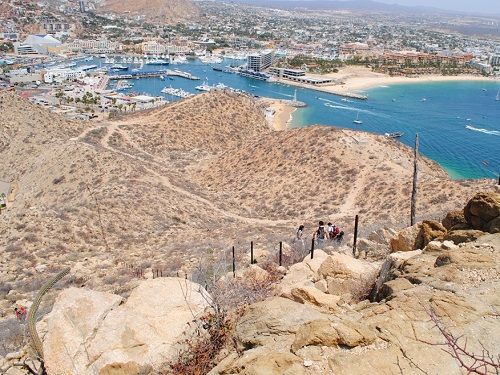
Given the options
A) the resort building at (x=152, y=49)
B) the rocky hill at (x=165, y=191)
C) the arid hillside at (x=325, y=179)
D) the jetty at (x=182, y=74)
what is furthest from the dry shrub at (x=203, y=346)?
the resort building at (x=152, y=49)

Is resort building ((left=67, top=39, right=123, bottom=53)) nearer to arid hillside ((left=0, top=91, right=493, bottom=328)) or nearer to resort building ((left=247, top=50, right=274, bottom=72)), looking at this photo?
resort building ((left=247, top=50, right=274, bottom=72))

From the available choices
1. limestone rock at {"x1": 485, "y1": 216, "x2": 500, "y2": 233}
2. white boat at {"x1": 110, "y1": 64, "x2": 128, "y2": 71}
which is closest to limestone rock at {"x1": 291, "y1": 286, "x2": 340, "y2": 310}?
limestone rock at {"x1": 485, "y1": 216, "x2": 500, "y2": 233}

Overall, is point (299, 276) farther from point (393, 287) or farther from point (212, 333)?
point (212, 333)

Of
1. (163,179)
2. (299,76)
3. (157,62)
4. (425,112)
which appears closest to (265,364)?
(163,179)

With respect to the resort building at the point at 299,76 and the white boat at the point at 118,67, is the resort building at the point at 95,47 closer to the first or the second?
the white boat at the point at 118,67

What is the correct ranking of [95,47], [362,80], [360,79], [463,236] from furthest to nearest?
[95,47] < [360,79] < [362,80] < [463,236]

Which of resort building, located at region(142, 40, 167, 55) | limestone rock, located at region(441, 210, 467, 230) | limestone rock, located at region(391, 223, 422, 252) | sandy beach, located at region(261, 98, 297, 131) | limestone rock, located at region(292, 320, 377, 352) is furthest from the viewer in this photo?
resort building, located at region(142, 40, 167, 55)
